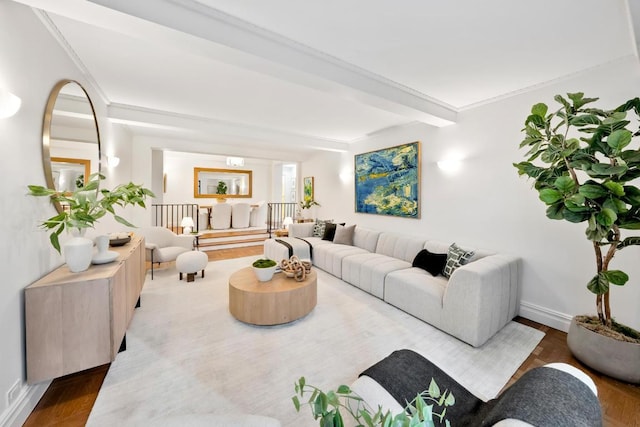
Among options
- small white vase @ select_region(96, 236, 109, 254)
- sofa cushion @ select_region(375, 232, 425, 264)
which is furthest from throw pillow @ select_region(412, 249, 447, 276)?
small white vase @ select_region(96, 236, 109, 254)

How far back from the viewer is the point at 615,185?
1.78 m

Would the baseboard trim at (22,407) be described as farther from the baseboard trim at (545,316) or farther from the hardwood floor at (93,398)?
the baseboard trim at (545,316)

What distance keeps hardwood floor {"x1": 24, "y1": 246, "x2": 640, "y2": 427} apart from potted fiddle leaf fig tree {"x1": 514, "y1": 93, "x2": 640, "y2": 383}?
11cm

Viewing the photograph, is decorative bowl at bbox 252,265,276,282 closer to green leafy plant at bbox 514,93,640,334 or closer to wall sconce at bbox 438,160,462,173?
green leafy plant at bbox 514,93,640,334

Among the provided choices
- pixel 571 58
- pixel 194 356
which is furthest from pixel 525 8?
pixel 194 356

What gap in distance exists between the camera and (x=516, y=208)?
3.06 metres

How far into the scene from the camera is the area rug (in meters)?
1.75

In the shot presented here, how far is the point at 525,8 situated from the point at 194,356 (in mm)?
3647

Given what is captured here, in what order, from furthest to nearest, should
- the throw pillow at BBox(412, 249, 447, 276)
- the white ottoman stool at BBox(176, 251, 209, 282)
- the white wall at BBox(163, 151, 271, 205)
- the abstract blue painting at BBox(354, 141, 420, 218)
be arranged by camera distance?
the white wall at BBox(163, 151, 271, 205) → the abstract blue painting at BBox(354, 141, 420, 218) → the white ottoman stool at BBox(176, 251, 209, 282) → the throw pillow at BBox(412, 249, 447, 276)

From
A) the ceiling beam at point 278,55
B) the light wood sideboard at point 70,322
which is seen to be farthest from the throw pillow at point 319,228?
the light wood sideboard at point 70,322

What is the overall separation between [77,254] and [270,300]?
1622 mm

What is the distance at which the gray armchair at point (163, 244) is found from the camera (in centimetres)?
412

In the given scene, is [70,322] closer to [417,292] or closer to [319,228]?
[417,292]

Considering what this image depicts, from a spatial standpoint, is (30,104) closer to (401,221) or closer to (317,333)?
(317,333)
